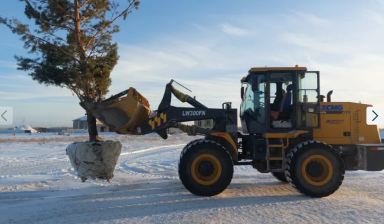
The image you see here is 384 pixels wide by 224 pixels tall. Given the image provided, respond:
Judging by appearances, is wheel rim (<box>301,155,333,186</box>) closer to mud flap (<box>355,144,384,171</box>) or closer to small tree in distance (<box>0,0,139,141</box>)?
mud flap (<box>355,144,384,171</box>)

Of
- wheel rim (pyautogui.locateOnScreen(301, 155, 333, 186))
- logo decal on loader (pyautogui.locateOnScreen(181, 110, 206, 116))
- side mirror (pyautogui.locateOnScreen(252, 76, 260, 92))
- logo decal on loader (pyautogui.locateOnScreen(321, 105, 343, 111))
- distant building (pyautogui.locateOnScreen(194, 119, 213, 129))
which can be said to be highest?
side mirror (pyautogui.locateOnScreen(252, 76, 260, 92))

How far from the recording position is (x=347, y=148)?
8.18 m

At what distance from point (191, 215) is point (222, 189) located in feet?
6.06

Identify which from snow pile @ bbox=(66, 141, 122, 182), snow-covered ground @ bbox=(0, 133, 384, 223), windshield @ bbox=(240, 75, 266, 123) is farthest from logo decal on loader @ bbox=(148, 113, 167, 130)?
windshield @ bbox=(240, 75, 266, 123)

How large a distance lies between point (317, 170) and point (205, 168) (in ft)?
8.52

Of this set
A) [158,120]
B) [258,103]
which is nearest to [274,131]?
[258,103]

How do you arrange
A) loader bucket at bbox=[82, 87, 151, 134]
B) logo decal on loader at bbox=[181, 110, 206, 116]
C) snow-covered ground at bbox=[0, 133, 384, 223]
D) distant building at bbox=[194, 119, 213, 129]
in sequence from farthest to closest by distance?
distant building at bbox=[194, 119, 213, 129], logo decal on loader at bbox=[181, 110, 206, 116], loader bucket at bbox=[82, 87, 151, 134], snow-covered ground at bbox=[0, 133, 384, 223]

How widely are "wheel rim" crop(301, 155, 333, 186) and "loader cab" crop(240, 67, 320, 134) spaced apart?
82 centimetres

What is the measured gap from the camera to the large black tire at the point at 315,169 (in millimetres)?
7594

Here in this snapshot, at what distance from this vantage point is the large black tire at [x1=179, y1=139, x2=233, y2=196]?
7.64 m

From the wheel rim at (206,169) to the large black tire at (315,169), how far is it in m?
1.66

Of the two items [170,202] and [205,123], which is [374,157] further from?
[170,202]

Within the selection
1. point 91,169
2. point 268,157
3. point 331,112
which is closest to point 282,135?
point 268,157

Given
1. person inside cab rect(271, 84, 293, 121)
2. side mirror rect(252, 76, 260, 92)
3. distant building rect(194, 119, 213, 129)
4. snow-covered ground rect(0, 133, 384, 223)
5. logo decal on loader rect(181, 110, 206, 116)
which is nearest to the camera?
snow-covered ground rect(0, 133, 384, 223)
